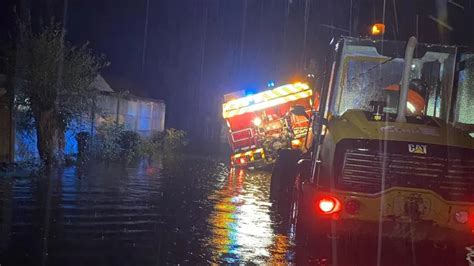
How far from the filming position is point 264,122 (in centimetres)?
1867

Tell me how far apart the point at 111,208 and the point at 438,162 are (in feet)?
18.6

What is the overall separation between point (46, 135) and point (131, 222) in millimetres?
6741

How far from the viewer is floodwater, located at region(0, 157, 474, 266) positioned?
6430 millimetres

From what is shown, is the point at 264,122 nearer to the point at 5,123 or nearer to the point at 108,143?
the point at 108,143

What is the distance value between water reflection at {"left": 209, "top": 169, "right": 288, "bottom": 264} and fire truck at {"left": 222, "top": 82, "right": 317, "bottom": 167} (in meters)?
4.84

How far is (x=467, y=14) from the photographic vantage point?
1600cm

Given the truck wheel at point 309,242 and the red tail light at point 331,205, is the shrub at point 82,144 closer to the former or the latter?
the truck wheel at point 309,242

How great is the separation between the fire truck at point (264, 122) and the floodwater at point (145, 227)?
5.48 metres

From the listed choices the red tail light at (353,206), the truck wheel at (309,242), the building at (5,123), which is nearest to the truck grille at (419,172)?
the red tail light at (353,206)

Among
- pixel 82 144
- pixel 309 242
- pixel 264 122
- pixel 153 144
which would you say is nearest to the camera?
pixel 309 242

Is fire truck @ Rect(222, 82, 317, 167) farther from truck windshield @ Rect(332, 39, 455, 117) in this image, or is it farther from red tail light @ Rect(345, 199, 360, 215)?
red tail light @ Rect(345, 199, 360, 215)

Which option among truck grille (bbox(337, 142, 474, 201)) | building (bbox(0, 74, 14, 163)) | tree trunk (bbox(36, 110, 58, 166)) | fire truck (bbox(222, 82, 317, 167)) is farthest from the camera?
fire truck (bbox(222, 82, 317, 167))

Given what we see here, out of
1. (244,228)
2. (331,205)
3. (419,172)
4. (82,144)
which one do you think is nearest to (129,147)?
(82,144)

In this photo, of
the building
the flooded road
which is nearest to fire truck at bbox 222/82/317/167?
the flooded road
